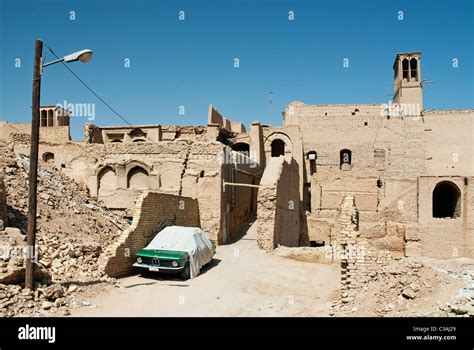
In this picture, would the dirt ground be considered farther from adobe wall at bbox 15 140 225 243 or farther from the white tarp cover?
adobe wall at bbox 15 140 225 243

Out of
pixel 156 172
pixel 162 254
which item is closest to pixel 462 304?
pixel 162 254

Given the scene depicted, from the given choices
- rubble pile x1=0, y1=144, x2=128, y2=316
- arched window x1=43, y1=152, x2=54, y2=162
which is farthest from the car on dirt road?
arched window x1=43, y1=152, x2=54, y2=162

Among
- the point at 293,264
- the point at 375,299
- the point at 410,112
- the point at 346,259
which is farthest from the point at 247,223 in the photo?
the point at 410,112

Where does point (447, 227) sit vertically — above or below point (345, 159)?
below

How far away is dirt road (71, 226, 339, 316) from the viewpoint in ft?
28.3

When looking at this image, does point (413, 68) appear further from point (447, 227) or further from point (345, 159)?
point (447, 227)

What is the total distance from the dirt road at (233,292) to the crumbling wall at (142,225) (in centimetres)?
49

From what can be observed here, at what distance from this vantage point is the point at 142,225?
40.2 feet

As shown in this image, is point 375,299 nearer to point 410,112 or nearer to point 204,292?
point 204,292

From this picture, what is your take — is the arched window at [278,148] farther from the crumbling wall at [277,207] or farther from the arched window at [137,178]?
the arched window at [137,178]

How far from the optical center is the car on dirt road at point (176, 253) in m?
10.9

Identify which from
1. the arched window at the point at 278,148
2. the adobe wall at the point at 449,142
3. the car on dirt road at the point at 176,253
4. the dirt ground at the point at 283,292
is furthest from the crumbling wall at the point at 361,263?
the adobe wall at the point at 449,142

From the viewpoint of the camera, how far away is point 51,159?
23141mm

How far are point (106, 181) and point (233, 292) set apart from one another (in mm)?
11666
